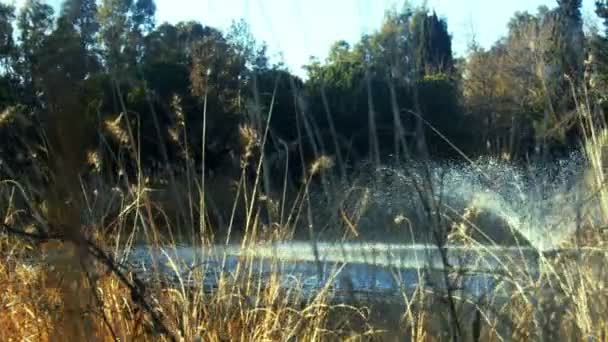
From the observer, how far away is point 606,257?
9.53 ft

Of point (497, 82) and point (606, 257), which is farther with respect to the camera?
point (497, 82)

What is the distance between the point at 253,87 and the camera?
335 cm

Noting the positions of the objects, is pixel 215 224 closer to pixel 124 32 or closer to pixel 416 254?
pixel 124 32

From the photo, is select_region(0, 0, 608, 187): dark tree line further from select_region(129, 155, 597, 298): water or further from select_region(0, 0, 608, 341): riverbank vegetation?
select_region(129, 155, 597, 298): water

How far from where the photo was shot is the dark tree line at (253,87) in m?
1.73

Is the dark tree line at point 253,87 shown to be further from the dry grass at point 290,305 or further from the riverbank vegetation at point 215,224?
the dry grass at point 290,305

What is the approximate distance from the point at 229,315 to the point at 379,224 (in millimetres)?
1730

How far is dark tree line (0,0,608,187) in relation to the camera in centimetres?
173

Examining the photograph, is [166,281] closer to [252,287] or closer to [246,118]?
[252,287]

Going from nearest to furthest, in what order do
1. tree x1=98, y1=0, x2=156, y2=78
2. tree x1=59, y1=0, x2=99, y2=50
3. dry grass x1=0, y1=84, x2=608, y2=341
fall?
tree x1=59, y1=0, x2=99, y2=50, dry grass x1=0, y1=84, x2=608, y2=341, tree x1=98, y1=0, x2=156, y2=78

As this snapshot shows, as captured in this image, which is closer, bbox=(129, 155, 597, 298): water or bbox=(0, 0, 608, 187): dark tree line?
bbox=(0, 0, 608, 187): dark tree line

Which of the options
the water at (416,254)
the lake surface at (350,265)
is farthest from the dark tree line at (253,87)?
the lake surface at (350,265)

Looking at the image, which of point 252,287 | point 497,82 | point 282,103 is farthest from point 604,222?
point 497,82

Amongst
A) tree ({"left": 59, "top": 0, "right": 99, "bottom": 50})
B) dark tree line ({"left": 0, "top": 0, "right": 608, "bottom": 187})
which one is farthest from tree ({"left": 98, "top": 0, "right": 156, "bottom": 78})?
tree ({"left": 59, "top": 0, "right": 99, "bottom": 50})
